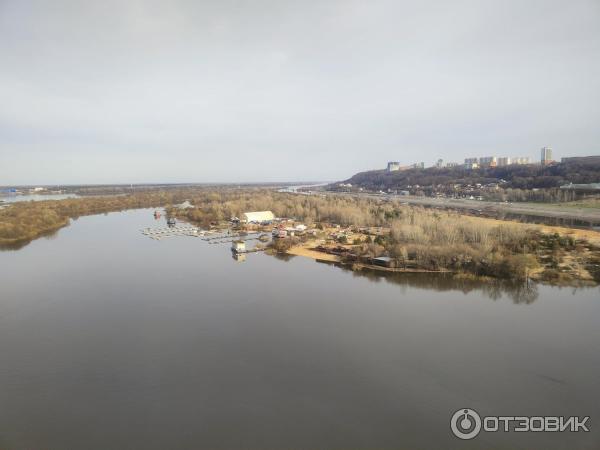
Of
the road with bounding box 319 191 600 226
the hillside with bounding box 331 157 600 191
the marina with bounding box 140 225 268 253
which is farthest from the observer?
the hillside with bounding box 331 157 600 191

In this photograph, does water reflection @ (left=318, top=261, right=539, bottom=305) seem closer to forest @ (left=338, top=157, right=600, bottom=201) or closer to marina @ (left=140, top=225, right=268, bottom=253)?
marina @ (left=140, top=225, right=268, bottom=253)

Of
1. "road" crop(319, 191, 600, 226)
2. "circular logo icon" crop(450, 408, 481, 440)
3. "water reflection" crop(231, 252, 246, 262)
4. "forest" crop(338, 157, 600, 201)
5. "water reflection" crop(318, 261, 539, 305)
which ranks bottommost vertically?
"circular logo icon" crop(450, 408, 481, 440)

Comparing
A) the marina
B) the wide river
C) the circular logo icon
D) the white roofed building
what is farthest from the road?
the circular logo icon

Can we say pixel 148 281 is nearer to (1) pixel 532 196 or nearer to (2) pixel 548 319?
(2) pixel 548 319

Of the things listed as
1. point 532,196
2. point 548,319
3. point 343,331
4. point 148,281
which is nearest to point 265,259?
point 148,281

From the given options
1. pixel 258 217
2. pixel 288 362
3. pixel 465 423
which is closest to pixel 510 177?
pixel 258 217

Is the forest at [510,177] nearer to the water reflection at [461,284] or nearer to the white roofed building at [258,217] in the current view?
the white roofed building at [258,217]
